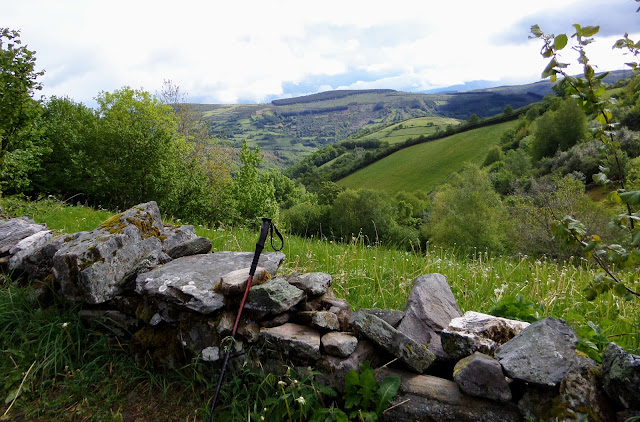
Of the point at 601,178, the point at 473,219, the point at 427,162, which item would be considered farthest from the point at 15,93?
the point at 427,162

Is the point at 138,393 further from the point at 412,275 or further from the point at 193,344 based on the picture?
the point at 412,275

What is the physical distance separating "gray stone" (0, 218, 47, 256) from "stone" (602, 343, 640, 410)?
8.44 meters

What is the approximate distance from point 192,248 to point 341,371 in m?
3.18

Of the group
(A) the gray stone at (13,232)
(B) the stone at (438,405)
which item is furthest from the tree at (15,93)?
(B) the stone at (438,405)

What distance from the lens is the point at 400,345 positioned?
340 cm

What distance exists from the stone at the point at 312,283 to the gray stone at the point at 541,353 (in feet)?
6.49

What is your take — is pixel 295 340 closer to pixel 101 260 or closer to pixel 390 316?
pixel 390 316

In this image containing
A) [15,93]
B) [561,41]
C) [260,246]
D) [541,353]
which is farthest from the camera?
[15,93]

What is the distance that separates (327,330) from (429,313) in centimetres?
113

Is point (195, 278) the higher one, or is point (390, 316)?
point (195, 278)

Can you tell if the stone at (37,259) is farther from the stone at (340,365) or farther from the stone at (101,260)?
the stone at (340,365)

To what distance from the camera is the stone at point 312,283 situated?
4320mm

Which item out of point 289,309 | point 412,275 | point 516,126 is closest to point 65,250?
point 289,309

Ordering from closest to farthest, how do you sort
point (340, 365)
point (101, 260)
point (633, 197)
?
point (633, 197) < point (340, 365) < point (101, 260)
